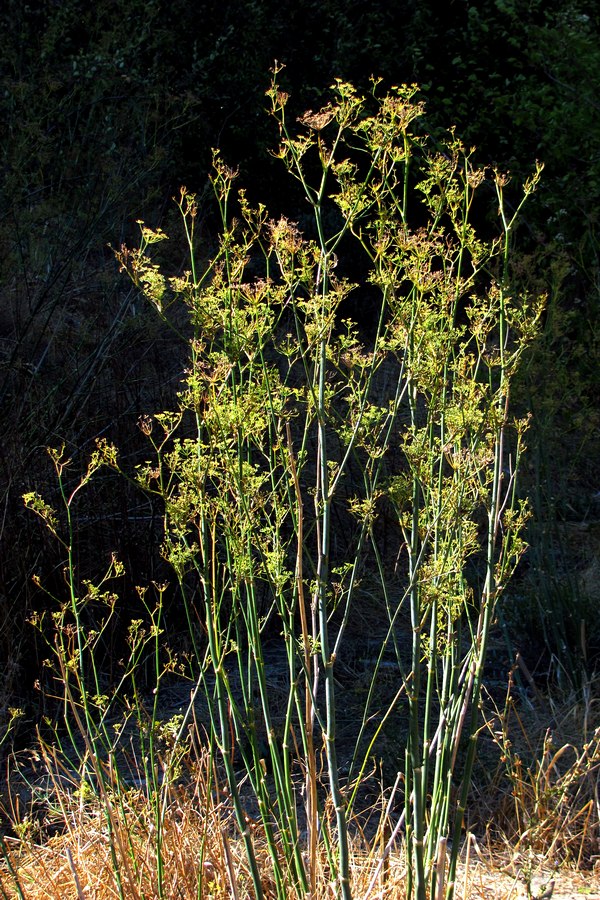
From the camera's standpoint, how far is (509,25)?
903cm

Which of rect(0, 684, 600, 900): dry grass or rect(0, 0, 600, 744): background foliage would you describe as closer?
rect(0, 684, 600, 900): dry grass

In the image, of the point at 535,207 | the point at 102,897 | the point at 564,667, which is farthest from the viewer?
the point at 535,207

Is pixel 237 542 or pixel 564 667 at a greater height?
pixel 237 542

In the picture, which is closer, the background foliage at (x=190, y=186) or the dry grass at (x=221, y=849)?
the dry grass at (x=221, y=849)

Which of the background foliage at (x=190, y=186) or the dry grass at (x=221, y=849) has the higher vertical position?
the background foliage at (x=190, y=186)

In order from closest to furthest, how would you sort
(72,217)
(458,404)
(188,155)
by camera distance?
(458,404)
(72,217)
(188,155)

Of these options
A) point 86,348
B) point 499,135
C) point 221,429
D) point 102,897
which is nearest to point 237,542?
point 221,429

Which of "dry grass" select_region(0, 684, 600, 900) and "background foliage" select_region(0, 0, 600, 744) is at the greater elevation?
"background foliage" select_region(0, 0, 600, 744)

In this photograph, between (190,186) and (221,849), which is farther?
(190,186)

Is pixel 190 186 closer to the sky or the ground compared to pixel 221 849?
closer to the sky

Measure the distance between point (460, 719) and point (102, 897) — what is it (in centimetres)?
103

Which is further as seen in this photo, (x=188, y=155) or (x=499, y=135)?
(x=188, y=155)

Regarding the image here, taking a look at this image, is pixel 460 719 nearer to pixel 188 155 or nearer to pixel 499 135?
pixel 499 135

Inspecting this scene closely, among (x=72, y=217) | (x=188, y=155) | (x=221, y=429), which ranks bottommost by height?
(x=221, y=429)
